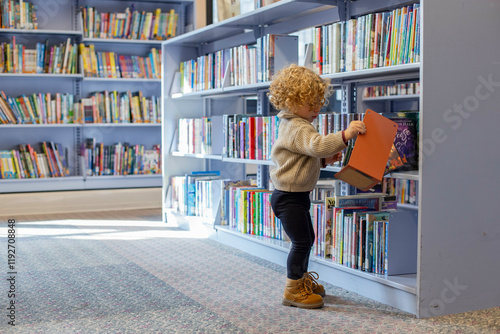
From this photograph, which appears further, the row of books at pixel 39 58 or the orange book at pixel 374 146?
the row of books at pixel 39 58

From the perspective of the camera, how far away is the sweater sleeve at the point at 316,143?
8.38 feet

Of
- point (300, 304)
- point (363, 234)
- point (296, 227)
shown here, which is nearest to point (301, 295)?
point (300, 304)

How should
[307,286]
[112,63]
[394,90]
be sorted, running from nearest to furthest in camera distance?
[307,286], [394,90], [112,63]

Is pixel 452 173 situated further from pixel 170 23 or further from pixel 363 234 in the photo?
pixel 170 23

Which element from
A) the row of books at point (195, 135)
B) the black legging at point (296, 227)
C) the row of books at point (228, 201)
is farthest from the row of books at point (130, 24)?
the black legging at point (296, 227)

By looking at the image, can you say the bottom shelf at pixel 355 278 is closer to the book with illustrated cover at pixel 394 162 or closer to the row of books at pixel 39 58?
the book with illustrated cover at pixel 394 162

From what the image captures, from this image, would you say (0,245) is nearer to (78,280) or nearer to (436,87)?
(78,280)

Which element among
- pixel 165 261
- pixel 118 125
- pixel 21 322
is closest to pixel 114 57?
pixel 118 125

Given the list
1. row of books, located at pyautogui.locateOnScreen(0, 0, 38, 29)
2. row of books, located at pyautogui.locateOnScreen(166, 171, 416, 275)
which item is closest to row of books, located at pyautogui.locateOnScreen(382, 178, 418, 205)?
row of books, located at pyautogui.locateOnScreen(166, 171, 416, 275)

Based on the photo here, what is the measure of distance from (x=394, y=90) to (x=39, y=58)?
318cm

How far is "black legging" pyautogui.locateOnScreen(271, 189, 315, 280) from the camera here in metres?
2.77

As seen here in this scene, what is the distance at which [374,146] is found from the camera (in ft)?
8.36

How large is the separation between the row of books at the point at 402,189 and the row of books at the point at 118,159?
2389 mm

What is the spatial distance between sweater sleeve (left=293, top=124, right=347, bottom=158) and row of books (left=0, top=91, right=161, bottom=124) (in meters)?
3.71
